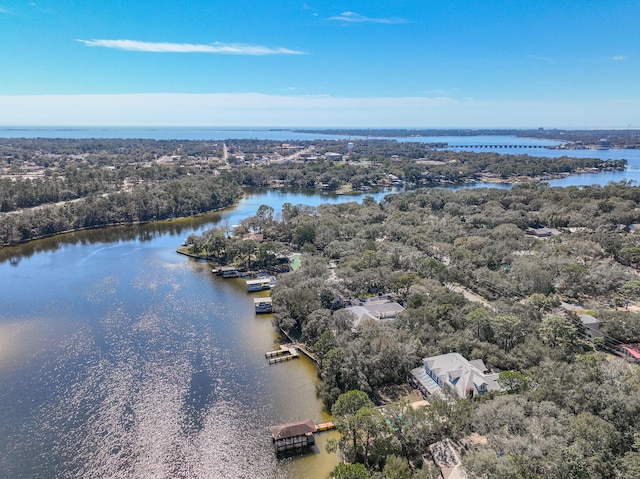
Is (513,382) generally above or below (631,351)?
above

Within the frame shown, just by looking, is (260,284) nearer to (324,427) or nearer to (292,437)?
(324,427)

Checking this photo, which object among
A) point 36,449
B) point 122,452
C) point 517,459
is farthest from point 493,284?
point 36,449

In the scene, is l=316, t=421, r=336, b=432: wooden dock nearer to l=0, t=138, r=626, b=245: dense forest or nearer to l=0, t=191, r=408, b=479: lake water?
l=0, t=191, r=408, b=479: lake water

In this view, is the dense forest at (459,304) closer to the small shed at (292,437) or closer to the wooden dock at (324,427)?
the wooden dock at (324,427)

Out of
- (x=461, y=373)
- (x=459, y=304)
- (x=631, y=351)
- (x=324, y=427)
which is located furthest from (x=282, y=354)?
(x=631, y=351)

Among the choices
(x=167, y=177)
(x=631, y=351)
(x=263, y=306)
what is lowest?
(x=263, y=306)

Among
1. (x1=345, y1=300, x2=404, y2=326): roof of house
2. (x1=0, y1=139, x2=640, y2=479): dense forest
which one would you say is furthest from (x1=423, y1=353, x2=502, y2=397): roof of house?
(x1=345, y1=300, x2=404, y2=326): roof of house

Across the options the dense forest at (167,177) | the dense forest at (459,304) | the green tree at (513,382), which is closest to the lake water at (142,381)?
the dense forest at (459,304)
